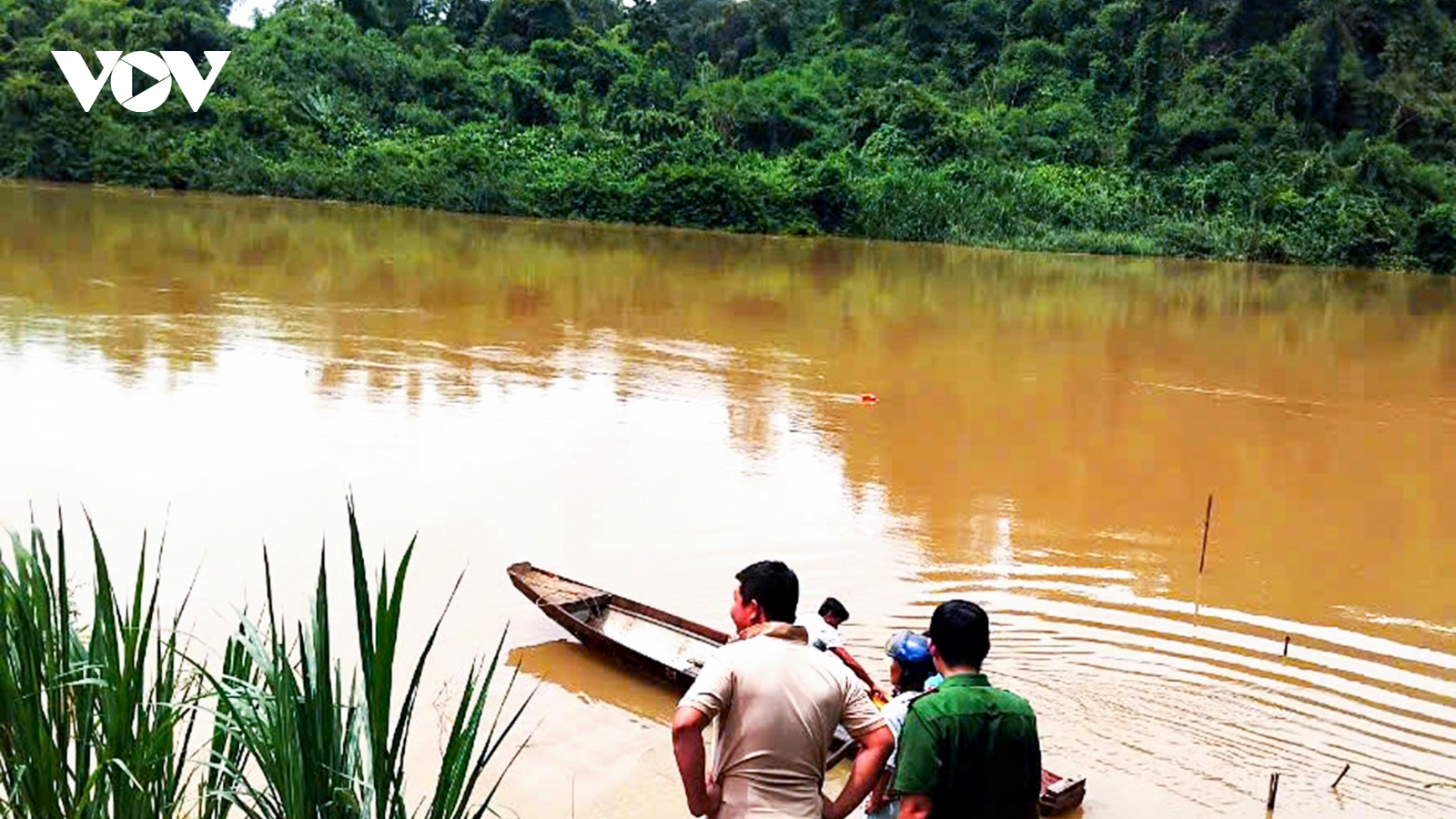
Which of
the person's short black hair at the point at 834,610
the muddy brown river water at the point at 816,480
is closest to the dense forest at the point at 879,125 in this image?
the muddy brown river water at the point at 816,480

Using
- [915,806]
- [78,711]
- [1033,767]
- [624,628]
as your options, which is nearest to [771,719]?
[915,806]

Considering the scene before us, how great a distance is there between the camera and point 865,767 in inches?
102

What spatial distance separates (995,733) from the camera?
94.0 inches

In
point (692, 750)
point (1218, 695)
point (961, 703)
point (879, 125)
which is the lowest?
point (1218, 695)

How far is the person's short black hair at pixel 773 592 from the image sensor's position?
2531 millimetres

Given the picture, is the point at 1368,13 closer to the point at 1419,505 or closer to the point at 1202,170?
the point at 1202,170

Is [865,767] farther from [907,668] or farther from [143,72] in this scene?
[143,72]

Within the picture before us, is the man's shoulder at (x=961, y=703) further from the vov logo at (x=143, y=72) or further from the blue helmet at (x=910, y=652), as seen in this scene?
the vov logo at (x=143, y=72)

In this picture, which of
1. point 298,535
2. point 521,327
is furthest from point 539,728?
point 521,327

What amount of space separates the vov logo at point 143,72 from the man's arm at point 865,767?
34038 mm

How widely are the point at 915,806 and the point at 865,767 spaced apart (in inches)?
8.3

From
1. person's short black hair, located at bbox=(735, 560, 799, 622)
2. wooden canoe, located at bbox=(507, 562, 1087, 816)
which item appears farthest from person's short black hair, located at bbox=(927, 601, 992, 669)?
wooden canoe, located at bbox=(507, 562, 1087, 816)

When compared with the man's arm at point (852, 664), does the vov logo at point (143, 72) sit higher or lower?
higher

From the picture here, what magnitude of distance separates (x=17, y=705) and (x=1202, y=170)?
32071 millimetres
